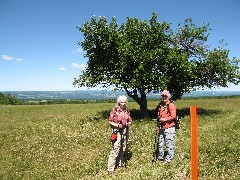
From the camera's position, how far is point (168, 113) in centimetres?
1280

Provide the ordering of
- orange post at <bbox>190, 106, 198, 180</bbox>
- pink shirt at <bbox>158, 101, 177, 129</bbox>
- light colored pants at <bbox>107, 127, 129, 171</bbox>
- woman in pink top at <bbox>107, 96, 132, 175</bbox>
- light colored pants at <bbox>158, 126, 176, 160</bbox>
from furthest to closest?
light colored pants at <bbox>158, 126, 176, 160</bbox> < pink shirt at <bbox>158, 101, 177, 129</bbox> < light colored pants at <bbox>107, 127, 129, 171</bbox> < woman in pink top at <bbox>107, 96, 132, 175</bbox> < orange post at <bbox>190, 106, 198, 180</bbox>

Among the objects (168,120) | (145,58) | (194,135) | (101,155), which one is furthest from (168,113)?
(145,58)

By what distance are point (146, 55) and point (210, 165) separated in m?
16.6

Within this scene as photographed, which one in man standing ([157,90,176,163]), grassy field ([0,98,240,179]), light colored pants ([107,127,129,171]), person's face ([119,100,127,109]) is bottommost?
grassy field ([0,98,240,179])

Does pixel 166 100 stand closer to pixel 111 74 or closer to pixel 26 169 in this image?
pixel 26 169

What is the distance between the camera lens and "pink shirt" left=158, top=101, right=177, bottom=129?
12.6 meters

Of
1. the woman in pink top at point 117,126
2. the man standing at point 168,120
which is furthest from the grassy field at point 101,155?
the man standing at point 168,120

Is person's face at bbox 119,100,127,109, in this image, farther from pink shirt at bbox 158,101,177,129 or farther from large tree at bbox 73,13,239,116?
large tree at bbox 73,13,239,116

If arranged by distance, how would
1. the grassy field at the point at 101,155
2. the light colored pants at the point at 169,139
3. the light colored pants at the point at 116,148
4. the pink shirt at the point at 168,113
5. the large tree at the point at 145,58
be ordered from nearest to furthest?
the grassy field at the point at 101,155 → the light colored pants at the point at 116,148 → the pink shirt at the point at 168,113 → the light colored pants at the point at 169,139 → the large tree at the point at 145,58

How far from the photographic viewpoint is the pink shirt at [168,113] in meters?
12.6

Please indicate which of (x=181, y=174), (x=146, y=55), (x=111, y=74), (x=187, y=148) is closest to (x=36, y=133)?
(x=111, y=74)

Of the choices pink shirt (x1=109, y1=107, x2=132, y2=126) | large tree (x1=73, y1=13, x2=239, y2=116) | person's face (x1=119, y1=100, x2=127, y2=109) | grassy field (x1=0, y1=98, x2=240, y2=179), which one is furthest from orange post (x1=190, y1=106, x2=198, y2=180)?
large tree (x1=73, y1=13, x2=239, y2=116)

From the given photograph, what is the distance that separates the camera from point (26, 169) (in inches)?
561

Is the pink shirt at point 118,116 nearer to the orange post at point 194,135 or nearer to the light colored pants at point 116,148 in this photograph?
the light colored pants at point 116,148
